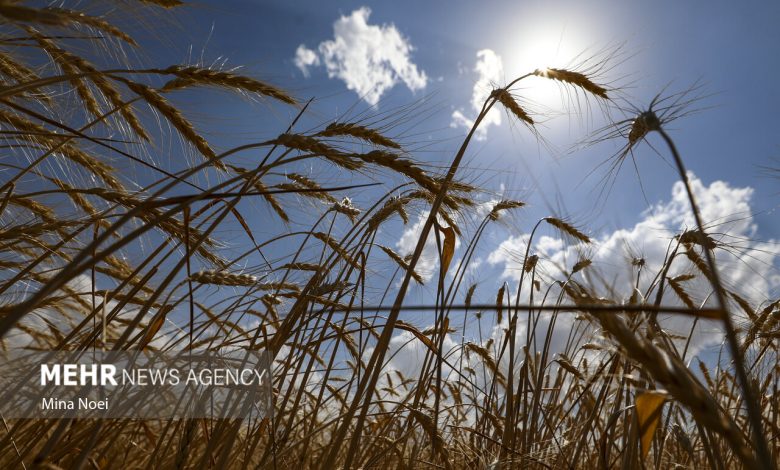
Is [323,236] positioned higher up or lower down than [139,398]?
higher up

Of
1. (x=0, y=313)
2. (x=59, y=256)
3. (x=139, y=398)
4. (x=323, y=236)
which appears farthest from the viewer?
(x=323, y=236)

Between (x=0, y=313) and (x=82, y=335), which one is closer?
(x=0, y=313)

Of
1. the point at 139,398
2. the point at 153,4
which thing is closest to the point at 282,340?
the point at 139,398

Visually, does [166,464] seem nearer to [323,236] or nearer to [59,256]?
[59,256]

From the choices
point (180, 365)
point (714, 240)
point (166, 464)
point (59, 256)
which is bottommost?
point (166, 464)

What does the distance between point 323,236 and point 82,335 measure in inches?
48.5

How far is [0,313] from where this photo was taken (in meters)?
2.11
